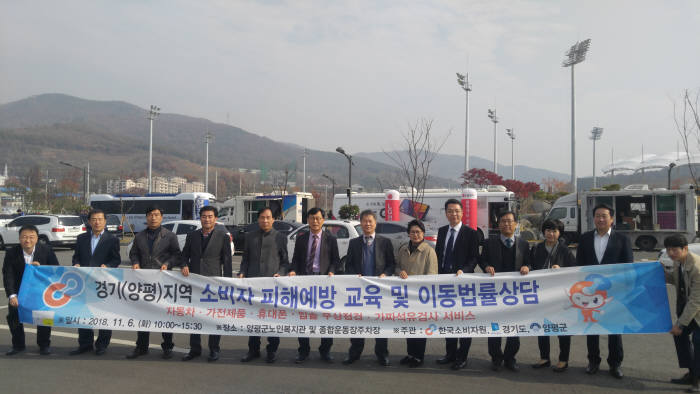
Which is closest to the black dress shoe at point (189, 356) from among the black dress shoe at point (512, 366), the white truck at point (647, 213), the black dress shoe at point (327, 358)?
the black dress shoe at point (327, 358)

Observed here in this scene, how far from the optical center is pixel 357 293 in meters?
5.57

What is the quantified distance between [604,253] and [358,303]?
2748 millimetres

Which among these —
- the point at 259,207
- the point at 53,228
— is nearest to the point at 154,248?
the point at 53,228

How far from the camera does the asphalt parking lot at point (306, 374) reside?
4.82 meters

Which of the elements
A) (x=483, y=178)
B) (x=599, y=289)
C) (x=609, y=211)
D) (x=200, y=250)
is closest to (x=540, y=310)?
(x=599, y=289)

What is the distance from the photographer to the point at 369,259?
5762mm

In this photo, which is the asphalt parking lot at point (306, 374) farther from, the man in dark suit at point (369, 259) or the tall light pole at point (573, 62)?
the tall light pole at point (573, 62)

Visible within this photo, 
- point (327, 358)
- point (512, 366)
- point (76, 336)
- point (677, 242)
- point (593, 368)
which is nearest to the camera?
point (677, 242)

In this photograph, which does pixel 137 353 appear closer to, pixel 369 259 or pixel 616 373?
pixel 369 259

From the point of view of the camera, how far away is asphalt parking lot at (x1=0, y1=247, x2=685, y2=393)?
482cm

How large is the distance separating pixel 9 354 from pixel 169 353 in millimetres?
1890

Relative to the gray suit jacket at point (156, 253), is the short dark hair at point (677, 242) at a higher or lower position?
higher

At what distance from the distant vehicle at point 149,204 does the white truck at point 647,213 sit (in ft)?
71.9

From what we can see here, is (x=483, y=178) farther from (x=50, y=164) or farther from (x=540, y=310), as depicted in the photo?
(x=50, y=164)
